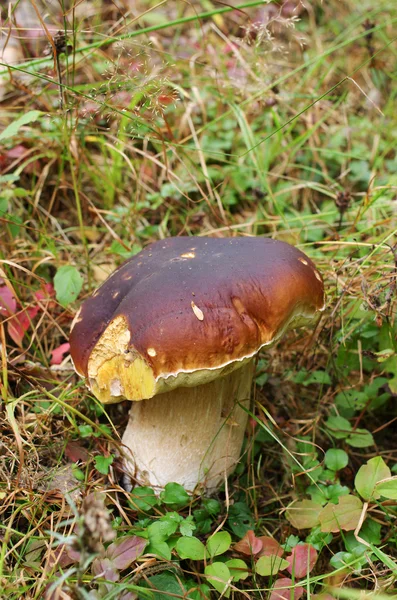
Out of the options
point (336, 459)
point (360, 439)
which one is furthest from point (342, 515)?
point (360, 439)

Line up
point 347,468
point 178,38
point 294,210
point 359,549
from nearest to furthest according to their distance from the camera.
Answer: point 359,549 → point 347,468 → point 294,210 → point 178,38

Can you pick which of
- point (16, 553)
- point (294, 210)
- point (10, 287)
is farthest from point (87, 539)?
point (294, 210)

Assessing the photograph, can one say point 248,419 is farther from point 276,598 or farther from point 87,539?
point 87,539

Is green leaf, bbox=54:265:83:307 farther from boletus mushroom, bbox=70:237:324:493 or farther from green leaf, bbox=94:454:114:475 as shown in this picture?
green leaf, bbox=94:454:114:475

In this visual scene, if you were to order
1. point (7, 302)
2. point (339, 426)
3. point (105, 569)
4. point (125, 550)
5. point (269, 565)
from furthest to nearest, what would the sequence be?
point (7, 302) < point (339, 426) < point (269, 565) < point (125, 550) < point (105, 569)

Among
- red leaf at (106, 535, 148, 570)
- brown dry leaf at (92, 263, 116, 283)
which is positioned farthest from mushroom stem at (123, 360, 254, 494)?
brown dry leaf at (92, 263, 116, 283)

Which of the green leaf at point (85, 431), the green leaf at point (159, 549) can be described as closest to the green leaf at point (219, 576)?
the green leaf at point (159, 549)

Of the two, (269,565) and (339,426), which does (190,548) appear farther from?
(339,426)
